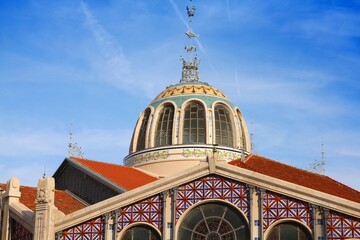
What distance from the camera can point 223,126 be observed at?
53.5 meters

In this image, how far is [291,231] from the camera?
3534cm

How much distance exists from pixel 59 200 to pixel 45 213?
818 cm

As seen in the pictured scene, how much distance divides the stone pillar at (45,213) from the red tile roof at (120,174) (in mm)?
7293

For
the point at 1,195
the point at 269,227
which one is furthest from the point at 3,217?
the point at 269,227

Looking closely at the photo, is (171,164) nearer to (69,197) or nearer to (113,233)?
(69,197)

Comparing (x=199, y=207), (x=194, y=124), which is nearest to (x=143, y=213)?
(x=199, y=207)

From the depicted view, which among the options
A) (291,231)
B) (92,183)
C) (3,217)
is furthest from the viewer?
(92,183)

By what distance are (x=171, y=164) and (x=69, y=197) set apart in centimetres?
811

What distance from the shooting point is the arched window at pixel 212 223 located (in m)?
36.3

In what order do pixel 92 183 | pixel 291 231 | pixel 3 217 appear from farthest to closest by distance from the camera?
1. pixel 92 183
2. pixel 3 217
3. pixel 291 231

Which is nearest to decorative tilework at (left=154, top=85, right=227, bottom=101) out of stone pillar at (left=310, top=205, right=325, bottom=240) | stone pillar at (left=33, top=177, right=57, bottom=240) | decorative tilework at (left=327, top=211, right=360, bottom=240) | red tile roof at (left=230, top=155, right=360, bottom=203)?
red tile roof at (left=230, top=155, right=360, bottom=203)

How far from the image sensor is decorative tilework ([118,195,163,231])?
122 ft

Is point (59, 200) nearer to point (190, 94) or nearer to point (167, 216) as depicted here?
point (167, 216)

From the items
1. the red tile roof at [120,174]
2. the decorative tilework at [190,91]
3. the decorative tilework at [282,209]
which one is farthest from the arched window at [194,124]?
the decorative tilework at [282,209]
